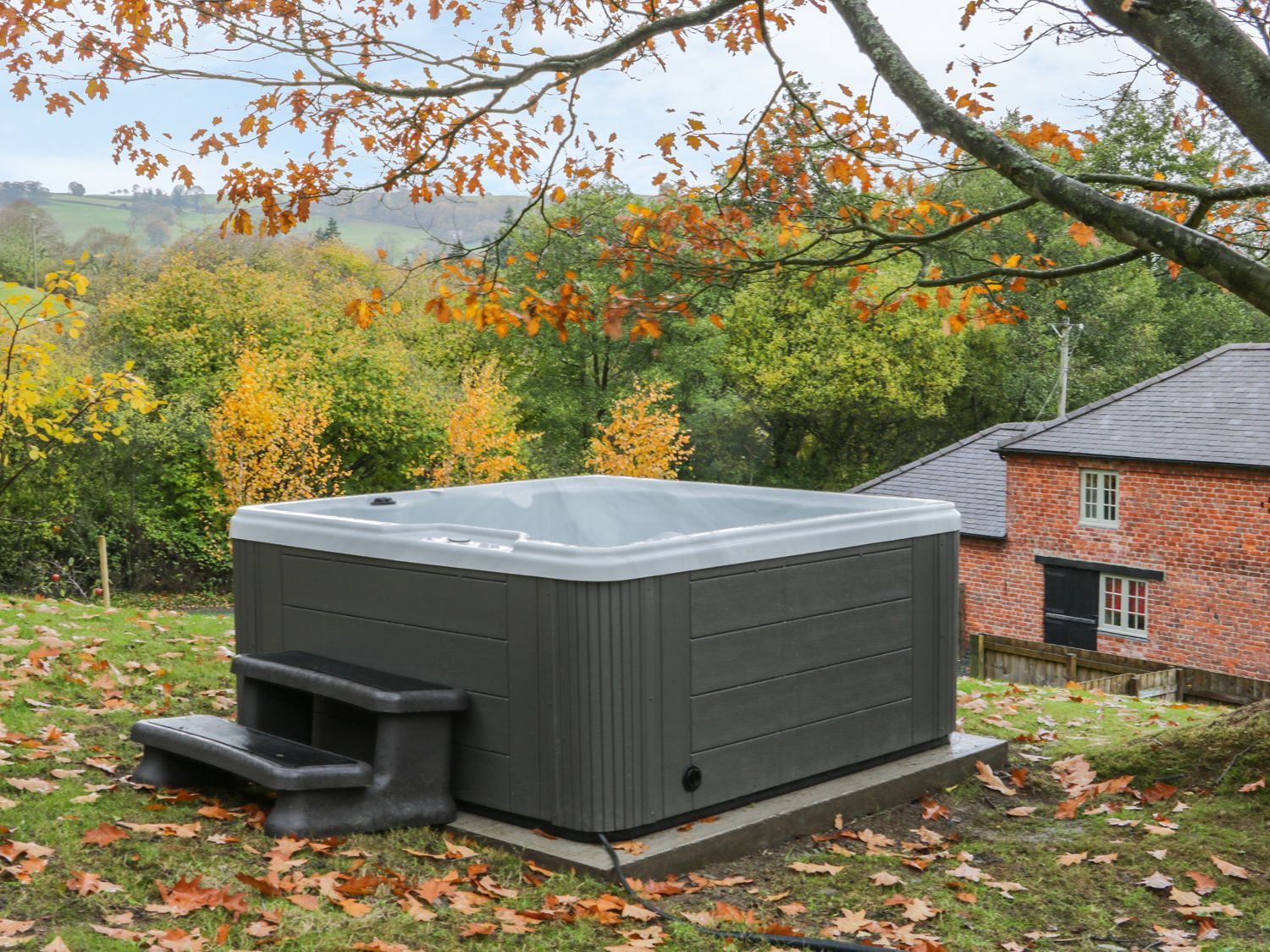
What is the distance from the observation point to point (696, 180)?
254 inches

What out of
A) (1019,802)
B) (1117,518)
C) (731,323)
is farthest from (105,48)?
(731,323)

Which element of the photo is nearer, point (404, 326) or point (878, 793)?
point (878, 793)

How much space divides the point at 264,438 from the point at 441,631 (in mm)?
22298

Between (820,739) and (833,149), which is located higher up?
(833,149)

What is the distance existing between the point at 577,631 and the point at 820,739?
144 centimetres

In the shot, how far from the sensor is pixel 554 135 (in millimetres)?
6133

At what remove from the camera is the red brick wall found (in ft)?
58.0

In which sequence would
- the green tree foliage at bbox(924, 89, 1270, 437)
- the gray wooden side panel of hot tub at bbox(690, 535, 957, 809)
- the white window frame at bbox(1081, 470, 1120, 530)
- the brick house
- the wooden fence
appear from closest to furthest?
1. the gray wooden side panel of hot tub at bbox(690, 535, 957, 809)
2. the wooden fence
3. the brick house
4. the white window frame at bbox(1081, 470, 1120, 530)
5. the green tree foliage at bbox(924, 89, 1270, 437)

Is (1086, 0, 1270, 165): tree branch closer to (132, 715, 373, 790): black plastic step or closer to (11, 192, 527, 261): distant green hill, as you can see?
(132, 715, 373, 790): black plastic step

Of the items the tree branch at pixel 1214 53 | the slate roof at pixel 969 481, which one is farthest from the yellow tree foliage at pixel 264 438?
the tree branch at pixel 1214 53

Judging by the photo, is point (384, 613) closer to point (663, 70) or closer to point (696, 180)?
point (696, 180)

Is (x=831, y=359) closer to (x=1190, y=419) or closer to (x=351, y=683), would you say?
(x=1190, y=419)

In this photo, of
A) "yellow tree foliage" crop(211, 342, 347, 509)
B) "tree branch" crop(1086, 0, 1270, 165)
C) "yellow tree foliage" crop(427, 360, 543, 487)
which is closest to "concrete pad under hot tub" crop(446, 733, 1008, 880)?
"tree branch" crop(1086, 0, 1270, 165)

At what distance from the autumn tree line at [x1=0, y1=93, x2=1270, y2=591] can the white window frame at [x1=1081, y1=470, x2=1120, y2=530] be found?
6408mm
